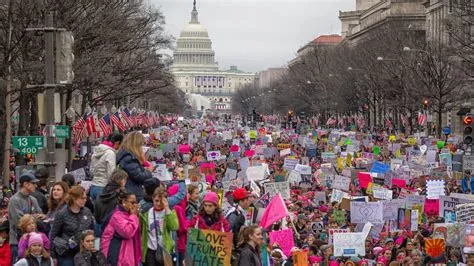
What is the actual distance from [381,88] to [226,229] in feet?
210

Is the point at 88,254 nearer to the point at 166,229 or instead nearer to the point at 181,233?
the point at 166,229

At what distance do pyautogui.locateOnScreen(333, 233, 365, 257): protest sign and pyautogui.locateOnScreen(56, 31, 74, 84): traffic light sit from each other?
13.0 ft

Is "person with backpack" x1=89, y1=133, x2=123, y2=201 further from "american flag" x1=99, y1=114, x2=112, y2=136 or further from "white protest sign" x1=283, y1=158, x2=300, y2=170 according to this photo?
"american flag" x1=99, y1=114, x2=112, y2=136

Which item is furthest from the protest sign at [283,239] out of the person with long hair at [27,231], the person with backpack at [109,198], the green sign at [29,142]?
the green sign at [29,142]

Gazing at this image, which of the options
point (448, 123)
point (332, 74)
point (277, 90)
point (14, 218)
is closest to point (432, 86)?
point (448, 123)

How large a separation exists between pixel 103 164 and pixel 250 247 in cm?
A: 266

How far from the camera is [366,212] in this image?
18.6 m

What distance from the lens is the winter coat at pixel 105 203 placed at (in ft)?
38.8

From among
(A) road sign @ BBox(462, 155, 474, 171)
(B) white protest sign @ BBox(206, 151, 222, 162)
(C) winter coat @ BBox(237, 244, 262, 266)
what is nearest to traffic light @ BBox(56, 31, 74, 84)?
(C) winter coat @ BBox(237, 244, 262, 266)

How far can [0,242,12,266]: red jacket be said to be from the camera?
39.9 ft

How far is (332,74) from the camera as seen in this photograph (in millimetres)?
97688

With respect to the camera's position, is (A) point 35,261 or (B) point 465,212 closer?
(A) point 35,261

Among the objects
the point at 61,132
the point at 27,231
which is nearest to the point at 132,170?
the point at 27,231

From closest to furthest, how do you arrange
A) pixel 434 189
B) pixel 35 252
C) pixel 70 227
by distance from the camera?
1. pixel 35 252
2. pixel 70 227
3. pixel 434 189
